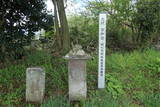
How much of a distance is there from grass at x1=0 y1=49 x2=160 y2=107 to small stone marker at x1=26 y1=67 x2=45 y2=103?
0.13 metres

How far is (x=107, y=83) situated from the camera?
3324 mm

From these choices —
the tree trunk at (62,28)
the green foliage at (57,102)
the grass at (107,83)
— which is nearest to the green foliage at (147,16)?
the grass at (107,83)

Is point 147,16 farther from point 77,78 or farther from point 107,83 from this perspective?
point 77,78

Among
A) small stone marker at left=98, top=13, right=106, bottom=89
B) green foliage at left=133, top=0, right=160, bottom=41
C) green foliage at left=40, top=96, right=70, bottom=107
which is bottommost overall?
green foliage at left=40, top=96, right=70, bottom=107

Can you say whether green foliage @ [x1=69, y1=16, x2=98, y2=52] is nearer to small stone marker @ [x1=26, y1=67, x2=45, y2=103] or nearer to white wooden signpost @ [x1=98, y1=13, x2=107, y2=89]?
white wooden signpost @ [x1=98, y1=13, x2=107, y2=89]

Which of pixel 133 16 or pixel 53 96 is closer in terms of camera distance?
pixel 53 96

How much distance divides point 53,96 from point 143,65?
7.47 ft

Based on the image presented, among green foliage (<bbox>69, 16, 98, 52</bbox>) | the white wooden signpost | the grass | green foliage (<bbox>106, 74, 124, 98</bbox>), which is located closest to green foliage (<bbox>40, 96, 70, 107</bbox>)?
the grass

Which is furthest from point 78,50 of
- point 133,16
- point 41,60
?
point 133,16

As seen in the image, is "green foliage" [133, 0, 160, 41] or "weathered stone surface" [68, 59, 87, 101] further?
"green foliage" [133, 0, 160, 41]

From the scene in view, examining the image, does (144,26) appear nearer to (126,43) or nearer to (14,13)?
(126,43)

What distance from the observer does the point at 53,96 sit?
9.84ft

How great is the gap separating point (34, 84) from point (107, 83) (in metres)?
1.36

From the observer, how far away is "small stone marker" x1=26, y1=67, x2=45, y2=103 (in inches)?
114
